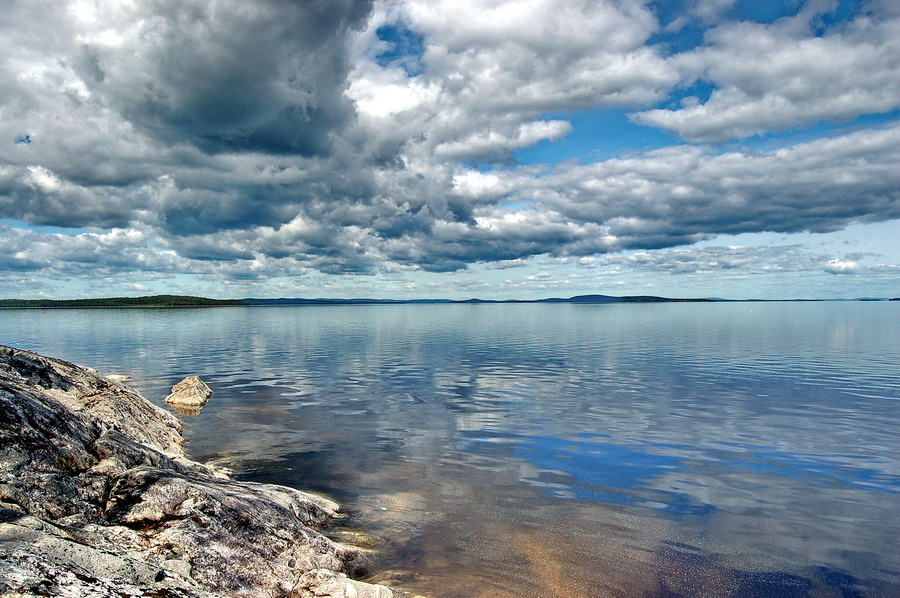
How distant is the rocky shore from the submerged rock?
70.8ft

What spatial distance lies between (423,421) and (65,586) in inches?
952

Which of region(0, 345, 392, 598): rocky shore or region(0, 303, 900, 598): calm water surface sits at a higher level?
region(0, 345, 392, 598): rocky shore

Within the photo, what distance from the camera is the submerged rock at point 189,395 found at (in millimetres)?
33656

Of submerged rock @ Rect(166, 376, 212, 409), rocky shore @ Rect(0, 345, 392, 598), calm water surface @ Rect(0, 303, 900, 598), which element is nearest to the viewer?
rocky shore @ Rect(0, 345, 392, 598)

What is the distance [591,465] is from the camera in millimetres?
21750

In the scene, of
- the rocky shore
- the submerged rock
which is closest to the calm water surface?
the submerged rock

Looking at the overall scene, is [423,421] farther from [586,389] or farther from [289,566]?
[289,566]

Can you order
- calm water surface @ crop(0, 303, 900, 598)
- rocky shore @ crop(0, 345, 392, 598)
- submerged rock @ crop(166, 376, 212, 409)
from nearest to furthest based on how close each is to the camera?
rocky shore @ crop(0, 345, 392, 598)
calm water surface @ crop(0, 303, 900, 598)
submerged rock @ crop(166, 376, 212, 409)

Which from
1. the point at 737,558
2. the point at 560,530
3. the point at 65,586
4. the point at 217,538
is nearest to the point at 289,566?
the point at 217,538

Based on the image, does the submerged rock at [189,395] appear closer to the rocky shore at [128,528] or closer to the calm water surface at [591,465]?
the calm water surface at [591,465]

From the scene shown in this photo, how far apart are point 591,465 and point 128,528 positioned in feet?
56.6

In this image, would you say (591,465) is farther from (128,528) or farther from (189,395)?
(189,395)

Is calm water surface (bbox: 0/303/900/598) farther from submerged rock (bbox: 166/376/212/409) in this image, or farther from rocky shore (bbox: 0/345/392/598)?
rocky shore (bbox: 0/345/392/598)

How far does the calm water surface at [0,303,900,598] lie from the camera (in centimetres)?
1331
